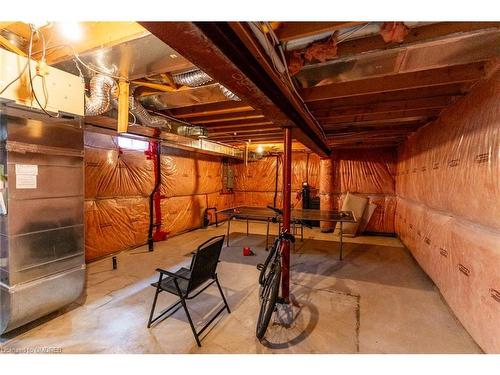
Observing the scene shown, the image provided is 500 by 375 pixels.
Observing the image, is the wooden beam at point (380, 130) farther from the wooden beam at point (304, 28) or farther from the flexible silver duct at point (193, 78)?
the wooden beam at point (304, 28)

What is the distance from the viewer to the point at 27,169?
176 cm

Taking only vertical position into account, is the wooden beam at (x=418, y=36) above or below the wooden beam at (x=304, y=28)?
above

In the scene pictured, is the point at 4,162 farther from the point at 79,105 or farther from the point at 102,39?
the point at 102,39

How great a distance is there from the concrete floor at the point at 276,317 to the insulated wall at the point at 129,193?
18.5 inches

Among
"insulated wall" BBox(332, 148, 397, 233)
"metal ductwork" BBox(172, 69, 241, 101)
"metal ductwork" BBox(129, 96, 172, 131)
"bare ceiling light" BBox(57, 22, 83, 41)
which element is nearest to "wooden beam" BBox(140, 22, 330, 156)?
"metal ductwork" BBox(172, 69, 241, 101)

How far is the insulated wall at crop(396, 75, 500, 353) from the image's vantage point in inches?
61.0

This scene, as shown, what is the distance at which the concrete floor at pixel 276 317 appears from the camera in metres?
1.73

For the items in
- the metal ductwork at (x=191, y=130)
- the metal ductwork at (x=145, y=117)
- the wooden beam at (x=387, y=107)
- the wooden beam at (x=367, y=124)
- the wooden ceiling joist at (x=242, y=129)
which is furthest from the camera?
the wooden ceiling joist at (x=242, y=129)

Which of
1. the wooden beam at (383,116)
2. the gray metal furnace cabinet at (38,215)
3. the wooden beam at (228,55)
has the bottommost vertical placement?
the gray metal furnace cabinet at (38,215)

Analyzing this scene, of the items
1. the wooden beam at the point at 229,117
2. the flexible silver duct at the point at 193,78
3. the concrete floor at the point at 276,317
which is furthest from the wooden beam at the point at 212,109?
the concrete floor at the point at 276,317

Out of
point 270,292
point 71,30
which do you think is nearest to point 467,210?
point 270,292

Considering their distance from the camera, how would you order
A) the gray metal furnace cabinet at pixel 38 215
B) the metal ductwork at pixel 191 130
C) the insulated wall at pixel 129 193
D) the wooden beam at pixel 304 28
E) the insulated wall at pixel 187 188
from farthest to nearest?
1. the insulated wall at pixel 187 188
2. the metal ductwork at pixel 191 130
3. the insulated wall at pixel 129 193
4. the gray metal furnace cabinet at pixel 38 215
5. the wooden beam at pixel 304 28

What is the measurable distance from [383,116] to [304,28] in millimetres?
2253

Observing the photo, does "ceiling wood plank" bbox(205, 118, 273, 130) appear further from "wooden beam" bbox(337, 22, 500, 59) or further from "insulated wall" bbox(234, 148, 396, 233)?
"insulated wall" bbox(234, 148, 396, 233)
